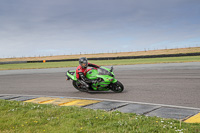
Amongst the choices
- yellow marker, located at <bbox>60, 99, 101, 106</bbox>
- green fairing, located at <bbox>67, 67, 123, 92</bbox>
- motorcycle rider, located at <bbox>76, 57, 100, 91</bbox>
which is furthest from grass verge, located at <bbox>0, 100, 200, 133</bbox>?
motorcycle rider, located at <bbox>76, 57, 100, 91</bbox>

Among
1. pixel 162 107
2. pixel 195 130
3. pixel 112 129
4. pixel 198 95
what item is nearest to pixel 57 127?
pixel 112 129

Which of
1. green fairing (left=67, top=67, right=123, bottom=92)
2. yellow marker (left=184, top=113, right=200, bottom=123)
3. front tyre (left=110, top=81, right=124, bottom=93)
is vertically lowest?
yellow marker (left=184, top=113, right=200, bottom=123)

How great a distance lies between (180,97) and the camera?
831 cm

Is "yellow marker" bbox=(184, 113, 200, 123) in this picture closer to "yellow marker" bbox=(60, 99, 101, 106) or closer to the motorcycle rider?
"yellow marker" bbox=(60, 99, 101, 106)

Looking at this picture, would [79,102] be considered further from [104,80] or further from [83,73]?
[83,73]

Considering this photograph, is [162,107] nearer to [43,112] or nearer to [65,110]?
[65,110]

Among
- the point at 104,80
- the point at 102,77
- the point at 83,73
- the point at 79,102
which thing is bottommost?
the point at 79,102

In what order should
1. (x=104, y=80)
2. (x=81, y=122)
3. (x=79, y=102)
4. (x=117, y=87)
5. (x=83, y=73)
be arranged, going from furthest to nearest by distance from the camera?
1. (x=83, y=73)
2. (x=117, y=87)
3. (x=104, y=80)
4. (x=79, y=102)
5. (x=81, y=122)

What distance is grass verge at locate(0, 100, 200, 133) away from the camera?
4.82 meters

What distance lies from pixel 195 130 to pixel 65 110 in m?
3.64

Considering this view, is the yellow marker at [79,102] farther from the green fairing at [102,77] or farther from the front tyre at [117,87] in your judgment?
the front tyre at [117,87]

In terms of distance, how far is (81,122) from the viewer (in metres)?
5.44

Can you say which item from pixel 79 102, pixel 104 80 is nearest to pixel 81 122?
pixel 79 102

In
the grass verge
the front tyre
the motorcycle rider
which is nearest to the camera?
the grass verge
